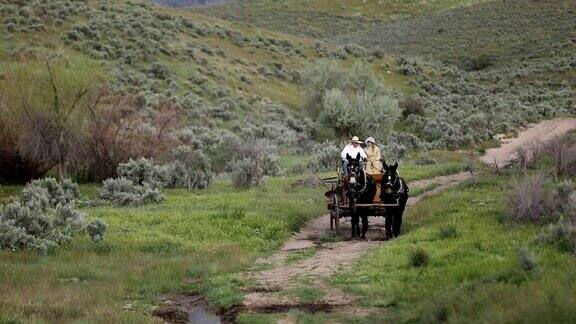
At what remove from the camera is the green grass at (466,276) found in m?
7.80

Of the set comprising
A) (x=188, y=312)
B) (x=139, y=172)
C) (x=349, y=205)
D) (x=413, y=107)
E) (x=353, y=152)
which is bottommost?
(x=188, y=312)

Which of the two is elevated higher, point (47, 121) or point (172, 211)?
point (47, 121)

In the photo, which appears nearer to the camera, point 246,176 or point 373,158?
point 373,158

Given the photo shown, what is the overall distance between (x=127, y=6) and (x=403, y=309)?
56.8 metres

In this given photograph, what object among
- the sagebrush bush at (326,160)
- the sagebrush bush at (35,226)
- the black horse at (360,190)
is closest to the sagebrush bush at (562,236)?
the black horse at (360,190)

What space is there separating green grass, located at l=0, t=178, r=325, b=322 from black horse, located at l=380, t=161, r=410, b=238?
2833mm

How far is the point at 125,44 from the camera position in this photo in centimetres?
5100

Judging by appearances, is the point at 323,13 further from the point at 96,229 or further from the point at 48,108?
the point at 96,229

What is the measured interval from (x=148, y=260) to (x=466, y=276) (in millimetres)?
6769

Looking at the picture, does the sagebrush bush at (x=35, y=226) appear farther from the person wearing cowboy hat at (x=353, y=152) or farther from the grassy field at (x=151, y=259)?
the person wearing cowboy hat at (x=353, y=152)

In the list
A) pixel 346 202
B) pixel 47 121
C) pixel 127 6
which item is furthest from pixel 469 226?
pixel 127 6

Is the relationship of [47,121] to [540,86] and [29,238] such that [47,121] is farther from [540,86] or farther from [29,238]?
[540,86]

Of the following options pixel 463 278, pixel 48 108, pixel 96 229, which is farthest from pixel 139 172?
pixel 463 278

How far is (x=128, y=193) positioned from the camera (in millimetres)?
23172
